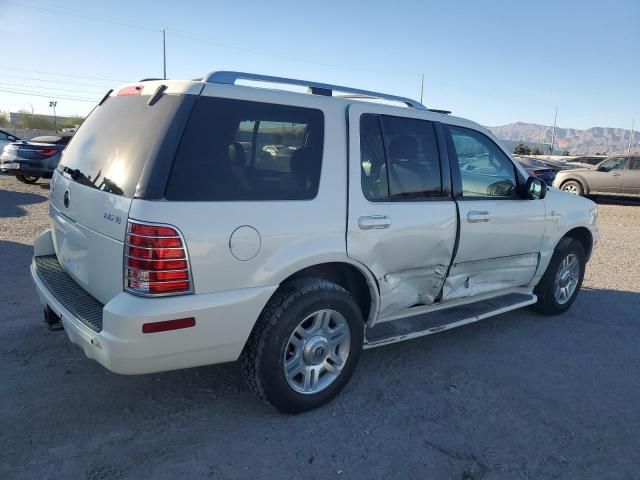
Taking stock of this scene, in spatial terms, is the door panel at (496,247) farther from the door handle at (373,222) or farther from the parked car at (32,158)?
the parked car at (32,158)

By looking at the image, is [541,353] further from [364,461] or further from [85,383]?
[85,383]

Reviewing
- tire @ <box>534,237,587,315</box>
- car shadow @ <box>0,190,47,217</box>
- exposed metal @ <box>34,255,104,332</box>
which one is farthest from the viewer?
car shadow @ <box>0,190,47,217</box>

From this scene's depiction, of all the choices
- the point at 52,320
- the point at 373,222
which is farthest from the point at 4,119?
the point at 373,222

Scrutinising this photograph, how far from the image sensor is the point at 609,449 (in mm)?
2990

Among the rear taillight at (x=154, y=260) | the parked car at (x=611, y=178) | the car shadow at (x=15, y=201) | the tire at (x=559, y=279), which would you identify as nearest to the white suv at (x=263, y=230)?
the rear taillight at (x=154, y=260)

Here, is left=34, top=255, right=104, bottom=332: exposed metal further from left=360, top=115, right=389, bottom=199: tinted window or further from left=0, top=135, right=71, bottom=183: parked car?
left=0, top=135, right=71, bottom=183: parked car

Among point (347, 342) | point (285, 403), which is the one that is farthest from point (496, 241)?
point (285, 403)

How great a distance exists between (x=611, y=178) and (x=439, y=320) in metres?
15.0

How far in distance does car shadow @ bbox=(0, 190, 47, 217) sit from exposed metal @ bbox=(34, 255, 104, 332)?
6427mm

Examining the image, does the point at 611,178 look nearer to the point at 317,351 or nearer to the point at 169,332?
the point at 317,351

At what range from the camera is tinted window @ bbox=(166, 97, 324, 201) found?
8.84 ft

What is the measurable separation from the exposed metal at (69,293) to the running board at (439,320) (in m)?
1.69

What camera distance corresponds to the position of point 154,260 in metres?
2.55

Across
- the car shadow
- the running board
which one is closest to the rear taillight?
the running board
